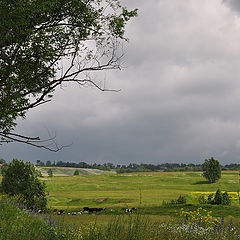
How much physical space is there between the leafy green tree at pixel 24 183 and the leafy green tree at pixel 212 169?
5936 centimetres

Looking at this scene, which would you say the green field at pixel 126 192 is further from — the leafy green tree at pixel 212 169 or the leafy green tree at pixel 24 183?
the leafy green tree at pixel 24 183

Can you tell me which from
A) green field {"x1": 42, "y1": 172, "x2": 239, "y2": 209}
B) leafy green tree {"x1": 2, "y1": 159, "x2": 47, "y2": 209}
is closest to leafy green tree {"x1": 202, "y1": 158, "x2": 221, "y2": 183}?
green field {"x1": 42, "y1": 172, "x2": 239, "y2": 209}

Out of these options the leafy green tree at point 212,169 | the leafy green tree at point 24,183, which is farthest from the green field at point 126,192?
the leafy green tree at point 24,183

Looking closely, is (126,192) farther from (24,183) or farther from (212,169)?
(24,183)

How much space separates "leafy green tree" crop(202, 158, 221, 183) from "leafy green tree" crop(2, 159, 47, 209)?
59.4 m

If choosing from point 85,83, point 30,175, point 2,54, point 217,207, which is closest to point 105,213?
point 30,175

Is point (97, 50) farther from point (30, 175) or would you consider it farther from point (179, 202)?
point (179, 202)

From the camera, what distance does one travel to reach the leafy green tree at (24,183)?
20.6 m

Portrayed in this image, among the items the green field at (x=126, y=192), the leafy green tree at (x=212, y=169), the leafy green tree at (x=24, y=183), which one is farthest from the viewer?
the leafy green tree at (x=212, y=169)

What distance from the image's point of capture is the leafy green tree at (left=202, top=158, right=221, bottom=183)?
7346 cm

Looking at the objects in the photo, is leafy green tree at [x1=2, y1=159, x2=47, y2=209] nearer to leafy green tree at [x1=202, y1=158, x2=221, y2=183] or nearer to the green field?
the green field

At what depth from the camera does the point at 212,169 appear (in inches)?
2926

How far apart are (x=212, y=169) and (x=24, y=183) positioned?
203 ft

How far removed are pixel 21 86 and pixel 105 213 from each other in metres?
18.3
